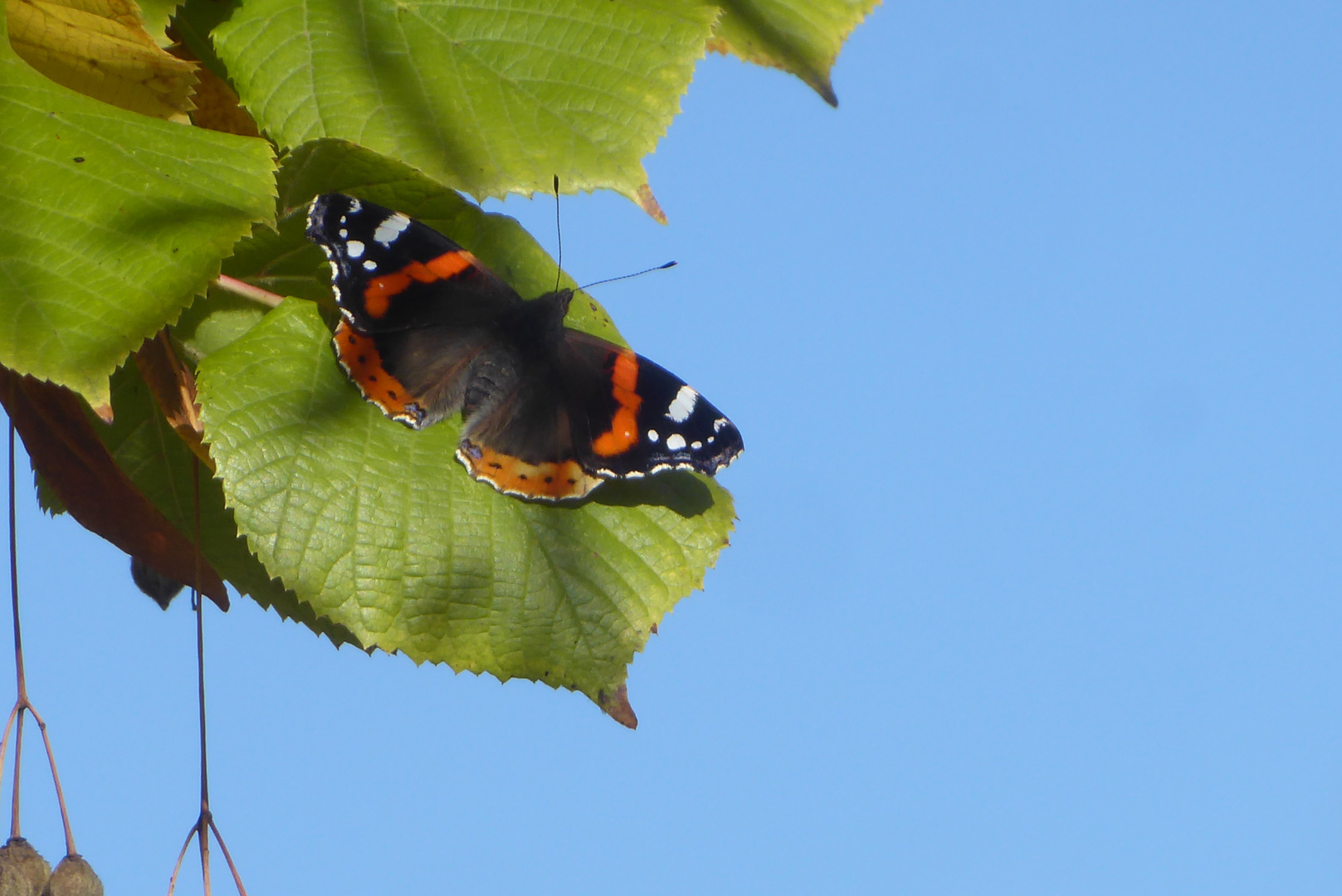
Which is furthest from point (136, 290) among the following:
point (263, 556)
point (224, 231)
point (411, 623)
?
point (411, 623)

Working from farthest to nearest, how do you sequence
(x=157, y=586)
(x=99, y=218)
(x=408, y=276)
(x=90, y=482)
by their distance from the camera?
(x=408, y=276) < (x=157, y=586) < (x=90, y=482) < (x=99, y=218)

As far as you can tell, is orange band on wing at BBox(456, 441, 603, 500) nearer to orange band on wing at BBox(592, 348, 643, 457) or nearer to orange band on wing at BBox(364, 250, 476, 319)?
→ orange band on wing at BBox(592, 348, 643, 457)

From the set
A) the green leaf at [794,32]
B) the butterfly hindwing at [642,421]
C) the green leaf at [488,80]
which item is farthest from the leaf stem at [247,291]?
the green leaf at [794,32]

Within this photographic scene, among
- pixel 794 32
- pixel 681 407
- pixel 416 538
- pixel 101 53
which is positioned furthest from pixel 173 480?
pixel 794 32

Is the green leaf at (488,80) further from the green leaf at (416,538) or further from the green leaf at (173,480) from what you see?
the green leaf at (173,480)

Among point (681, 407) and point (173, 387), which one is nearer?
point (173, 387)

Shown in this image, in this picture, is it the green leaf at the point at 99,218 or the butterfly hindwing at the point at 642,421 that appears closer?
the green leaf at the point at 99,218

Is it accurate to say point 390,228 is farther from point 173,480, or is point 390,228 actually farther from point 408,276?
point 173,480

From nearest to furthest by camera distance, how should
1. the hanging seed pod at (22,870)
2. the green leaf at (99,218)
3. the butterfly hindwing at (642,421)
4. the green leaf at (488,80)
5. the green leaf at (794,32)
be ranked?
1. the green leaf at (99,218)
2. the hanging seed pod at (22,870)
3. the green leaf at (488,80)
4. the butterfly hindwing at (642,421)
5. the green leaf at (794,32)

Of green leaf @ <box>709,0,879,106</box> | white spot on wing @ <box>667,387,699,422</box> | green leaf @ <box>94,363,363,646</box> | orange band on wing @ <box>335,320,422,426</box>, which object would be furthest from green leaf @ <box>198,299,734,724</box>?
green leaf @ <box>709,0,879,106</box>
